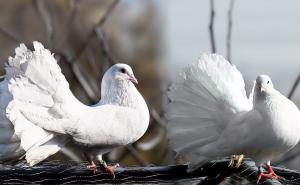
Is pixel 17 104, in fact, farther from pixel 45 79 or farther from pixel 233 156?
pixel 233 156

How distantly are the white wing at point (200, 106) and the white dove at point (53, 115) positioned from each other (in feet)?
0.87

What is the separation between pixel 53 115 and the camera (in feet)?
10.0

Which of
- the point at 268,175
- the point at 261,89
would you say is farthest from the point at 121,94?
the point at 268,175

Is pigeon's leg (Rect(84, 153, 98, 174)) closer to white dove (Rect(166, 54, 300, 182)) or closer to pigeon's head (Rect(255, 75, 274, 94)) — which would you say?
white dove (Rect(166, 54, 300, 182))

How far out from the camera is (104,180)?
3051 millimetres

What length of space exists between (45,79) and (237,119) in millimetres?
784

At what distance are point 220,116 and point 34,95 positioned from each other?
745mm

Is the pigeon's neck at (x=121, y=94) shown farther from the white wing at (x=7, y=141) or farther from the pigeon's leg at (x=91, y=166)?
the white wing at (x=7, y=141)

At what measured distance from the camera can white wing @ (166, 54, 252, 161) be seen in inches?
119

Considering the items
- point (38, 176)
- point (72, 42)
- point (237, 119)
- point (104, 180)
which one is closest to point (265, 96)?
point (237, 119)

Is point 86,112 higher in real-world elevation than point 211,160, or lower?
higher

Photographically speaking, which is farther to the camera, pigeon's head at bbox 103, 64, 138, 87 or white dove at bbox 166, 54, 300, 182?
pigeon's head at bbox 103, 64, 138, 87

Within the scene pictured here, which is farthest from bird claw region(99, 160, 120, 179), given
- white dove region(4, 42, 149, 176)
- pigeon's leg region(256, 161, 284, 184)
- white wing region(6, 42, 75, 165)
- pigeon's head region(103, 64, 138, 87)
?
pigeon's leg region(256, 161, 284, 184)

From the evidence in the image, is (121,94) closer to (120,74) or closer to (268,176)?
(120,74)
